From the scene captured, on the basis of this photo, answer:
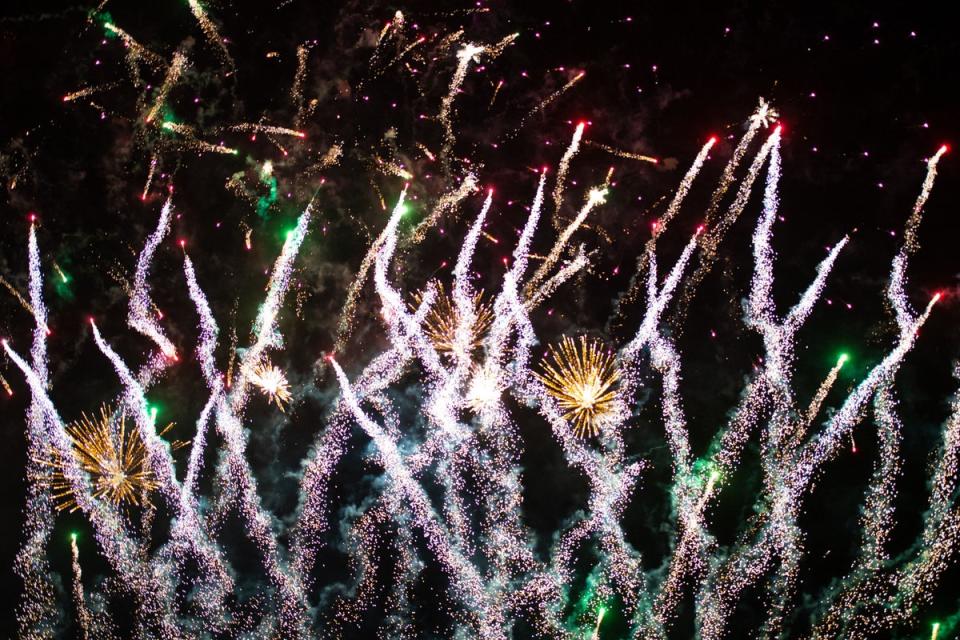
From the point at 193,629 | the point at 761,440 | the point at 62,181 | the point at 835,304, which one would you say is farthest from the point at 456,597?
the point at 62,181

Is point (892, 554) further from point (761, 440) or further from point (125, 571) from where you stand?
point (125, 571)

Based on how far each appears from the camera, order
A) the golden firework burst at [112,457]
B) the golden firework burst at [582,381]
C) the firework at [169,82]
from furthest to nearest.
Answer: the firework at [169,82]
the golden firework burst at [112,457]
the golden firework burst at [582,381]

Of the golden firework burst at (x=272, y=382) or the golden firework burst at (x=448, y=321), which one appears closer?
the golden firework burst at (x=448, y=321)

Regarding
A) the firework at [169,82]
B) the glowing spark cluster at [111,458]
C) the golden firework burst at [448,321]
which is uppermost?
the firework at [169,82]

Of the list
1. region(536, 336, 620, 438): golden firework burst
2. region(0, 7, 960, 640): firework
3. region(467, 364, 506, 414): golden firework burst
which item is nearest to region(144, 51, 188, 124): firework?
region(0, 7, 960, 640): firework

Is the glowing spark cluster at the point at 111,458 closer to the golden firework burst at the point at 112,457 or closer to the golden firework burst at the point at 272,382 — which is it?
the golden firework burst at the point at 112,457

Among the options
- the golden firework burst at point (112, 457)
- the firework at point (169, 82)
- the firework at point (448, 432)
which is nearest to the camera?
the firework at point (448, 432)

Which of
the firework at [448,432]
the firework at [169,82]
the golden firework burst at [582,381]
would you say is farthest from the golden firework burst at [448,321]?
the firework at [169,82]

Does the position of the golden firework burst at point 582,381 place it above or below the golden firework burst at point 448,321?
below

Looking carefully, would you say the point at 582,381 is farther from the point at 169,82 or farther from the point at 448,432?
the point at 169,82
